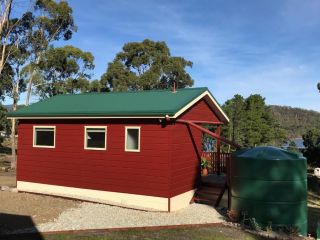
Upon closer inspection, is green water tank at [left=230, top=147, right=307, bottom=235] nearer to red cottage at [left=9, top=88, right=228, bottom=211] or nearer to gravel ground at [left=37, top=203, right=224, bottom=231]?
gravel ground at [left=37, top=203, right=224, bottom=231]

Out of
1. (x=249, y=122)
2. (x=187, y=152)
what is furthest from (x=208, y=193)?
(x=249, y=122)

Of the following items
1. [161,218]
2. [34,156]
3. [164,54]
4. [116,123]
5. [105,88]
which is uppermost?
[164,54]

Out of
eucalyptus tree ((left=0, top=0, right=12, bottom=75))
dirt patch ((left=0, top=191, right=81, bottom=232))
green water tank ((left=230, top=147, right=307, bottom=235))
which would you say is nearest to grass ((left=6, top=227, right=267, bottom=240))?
green water tank ((left=230, top=147, right=307, bottom=235))

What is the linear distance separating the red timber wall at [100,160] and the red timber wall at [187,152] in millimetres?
406

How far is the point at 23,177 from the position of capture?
14.8 meters

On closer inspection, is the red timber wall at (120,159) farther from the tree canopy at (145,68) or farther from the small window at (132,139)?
the tree canopy at (145,68)

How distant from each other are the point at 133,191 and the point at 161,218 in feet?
5.93

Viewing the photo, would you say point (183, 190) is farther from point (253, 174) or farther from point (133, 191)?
point (253, 174)

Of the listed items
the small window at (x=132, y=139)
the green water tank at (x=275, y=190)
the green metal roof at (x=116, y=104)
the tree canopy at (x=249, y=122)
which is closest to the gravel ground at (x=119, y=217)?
the green water tank at (x=275, y=190)

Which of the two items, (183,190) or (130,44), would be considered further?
(130,44)

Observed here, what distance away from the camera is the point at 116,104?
536 inches

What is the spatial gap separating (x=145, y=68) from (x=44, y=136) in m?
35.1

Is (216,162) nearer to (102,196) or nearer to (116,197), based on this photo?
(116,197)

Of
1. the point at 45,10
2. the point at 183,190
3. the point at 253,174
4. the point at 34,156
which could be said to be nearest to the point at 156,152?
the point at 183,190
